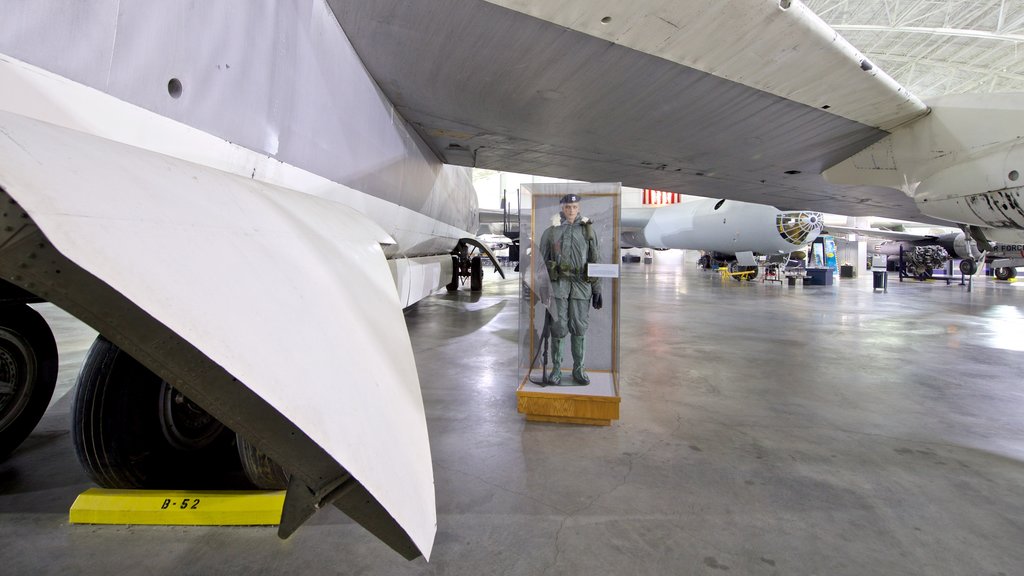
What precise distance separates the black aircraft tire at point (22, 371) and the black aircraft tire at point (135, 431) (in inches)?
25.1

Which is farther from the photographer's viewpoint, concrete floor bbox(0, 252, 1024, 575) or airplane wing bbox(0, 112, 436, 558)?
concrete floor bbox(0, 252, 1024, 575)

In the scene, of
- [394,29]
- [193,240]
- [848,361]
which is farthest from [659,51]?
[848,361]

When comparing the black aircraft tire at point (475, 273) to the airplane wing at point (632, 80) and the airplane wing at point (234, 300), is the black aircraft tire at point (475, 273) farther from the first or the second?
the airplane wing at point (234, 300)

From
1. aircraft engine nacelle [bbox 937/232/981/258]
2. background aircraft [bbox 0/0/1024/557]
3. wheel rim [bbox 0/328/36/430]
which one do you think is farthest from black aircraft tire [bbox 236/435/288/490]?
aircraft engine nacelle [bbox 937/232/981/258]

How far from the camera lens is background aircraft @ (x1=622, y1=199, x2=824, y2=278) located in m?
13.7

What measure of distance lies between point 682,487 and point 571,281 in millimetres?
1521

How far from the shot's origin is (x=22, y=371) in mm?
2541

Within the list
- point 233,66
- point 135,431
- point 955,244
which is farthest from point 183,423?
point 955,244

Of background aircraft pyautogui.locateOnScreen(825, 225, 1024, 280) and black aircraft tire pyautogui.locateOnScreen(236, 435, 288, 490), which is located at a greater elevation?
background aircraft pyautogui.locateOnScreen(825, 225, 1024, 280)

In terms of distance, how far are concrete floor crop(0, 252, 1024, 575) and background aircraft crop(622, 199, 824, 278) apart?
9.76m

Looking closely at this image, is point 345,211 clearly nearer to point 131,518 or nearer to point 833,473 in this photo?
point 131,518

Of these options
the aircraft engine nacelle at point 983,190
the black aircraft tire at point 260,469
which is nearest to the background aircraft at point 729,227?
the aircraft engine nacelle at point 983,190

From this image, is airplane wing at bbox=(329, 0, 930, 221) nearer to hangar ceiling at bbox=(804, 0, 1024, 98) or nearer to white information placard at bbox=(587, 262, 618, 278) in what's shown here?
white information placard at bbox=(587, 262, 618, 278)

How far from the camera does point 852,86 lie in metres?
2.79
